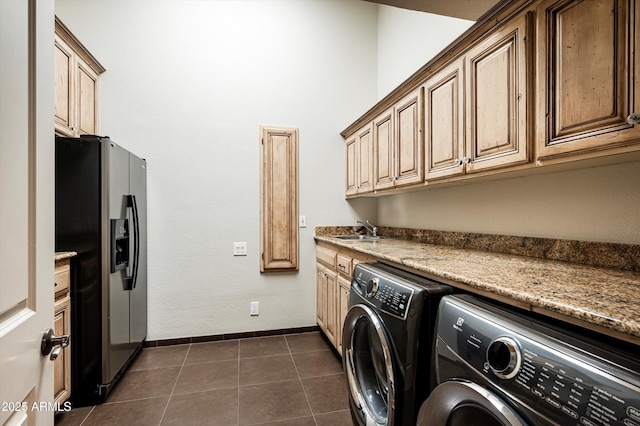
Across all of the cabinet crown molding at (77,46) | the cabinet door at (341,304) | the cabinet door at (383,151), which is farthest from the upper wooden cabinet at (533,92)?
the cabinet crown molding at (77,46)

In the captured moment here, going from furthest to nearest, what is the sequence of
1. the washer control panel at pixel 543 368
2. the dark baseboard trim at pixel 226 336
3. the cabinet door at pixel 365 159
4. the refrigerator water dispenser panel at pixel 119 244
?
1. the dark baseboard trim at pixel 226 336
2. the cabinet door at pixel 365 159
3. the refrigerator water dispenser panel at pixel 119 244
4. the washer control panel at pixel 543 368

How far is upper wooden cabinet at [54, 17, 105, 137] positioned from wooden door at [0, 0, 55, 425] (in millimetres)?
1782

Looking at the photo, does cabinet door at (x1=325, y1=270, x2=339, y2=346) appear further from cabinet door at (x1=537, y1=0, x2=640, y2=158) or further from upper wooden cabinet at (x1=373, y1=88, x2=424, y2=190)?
cabinet door at (x1=537, y1=0, x2=640, y2=158)

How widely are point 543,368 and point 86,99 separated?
3313mm

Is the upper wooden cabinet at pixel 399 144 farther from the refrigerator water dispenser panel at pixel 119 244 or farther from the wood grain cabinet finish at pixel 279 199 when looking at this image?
the refrigerator water dispenser panel at pixel 119 244

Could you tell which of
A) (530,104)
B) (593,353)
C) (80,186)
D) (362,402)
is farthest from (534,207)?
(80,186)

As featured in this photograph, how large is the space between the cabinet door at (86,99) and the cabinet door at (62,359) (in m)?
1.37

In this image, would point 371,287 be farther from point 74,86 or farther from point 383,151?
point 74,86

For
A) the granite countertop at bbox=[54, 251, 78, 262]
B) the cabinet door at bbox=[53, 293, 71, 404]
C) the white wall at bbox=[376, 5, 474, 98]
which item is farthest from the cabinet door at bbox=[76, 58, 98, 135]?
the white wall at bbox=[376, 5, 474, 98]

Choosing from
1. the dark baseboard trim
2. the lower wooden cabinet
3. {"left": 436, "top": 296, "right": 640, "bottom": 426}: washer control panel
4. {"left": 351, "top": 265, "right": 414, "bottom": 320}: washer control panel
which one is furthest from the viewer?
the dark baseboard trim

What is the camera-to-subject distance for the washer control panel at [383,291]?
4.01ft

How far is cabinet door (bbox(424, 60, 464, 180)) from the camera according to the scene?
5.44 feet

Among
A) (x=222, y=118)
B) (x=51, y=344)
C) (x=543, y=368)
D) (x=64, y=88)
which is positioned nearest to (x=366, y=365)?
(x=543, y=368)

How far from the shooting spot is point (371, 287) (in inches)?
59.2
